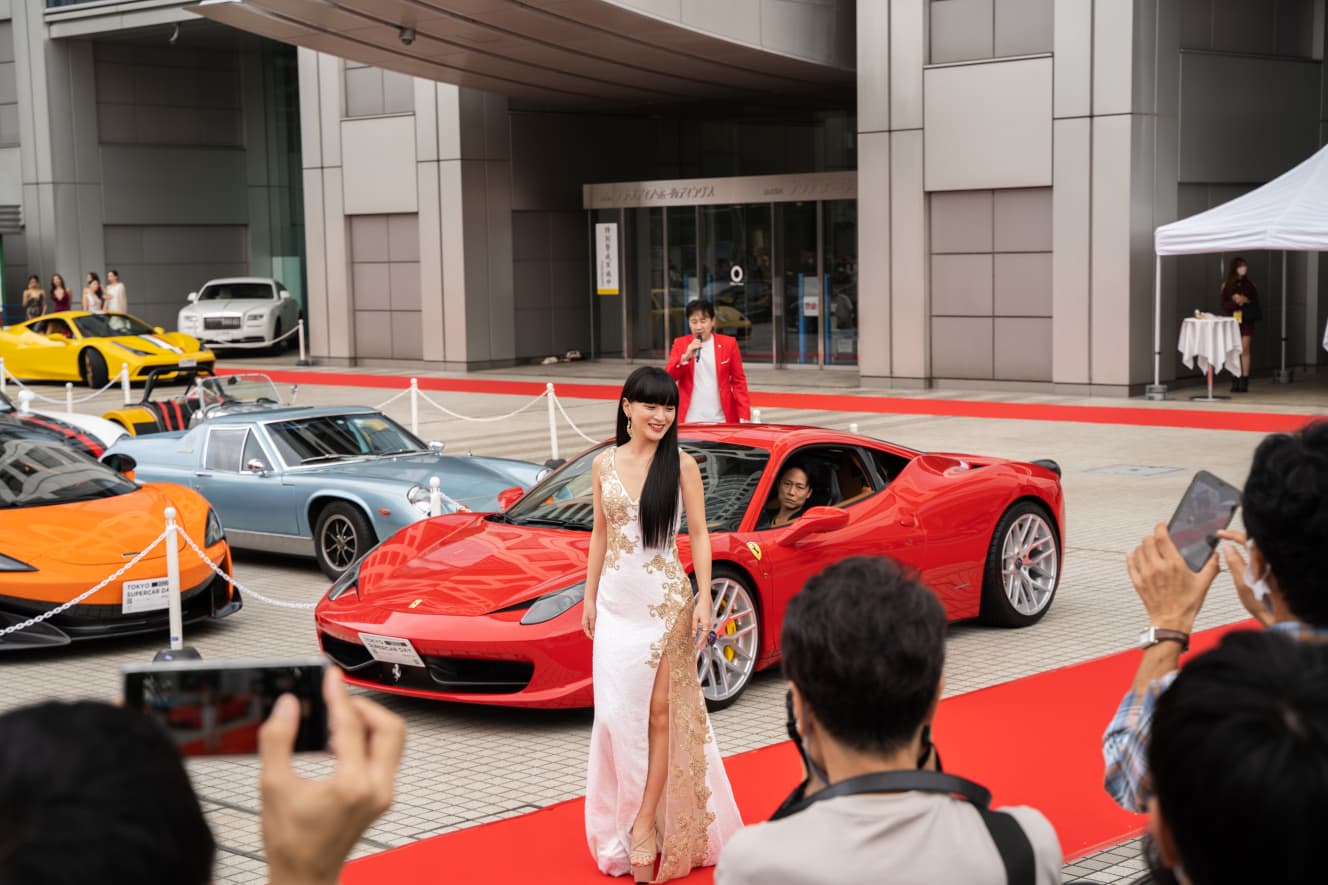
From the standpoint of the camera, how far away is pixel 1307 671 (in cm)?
187

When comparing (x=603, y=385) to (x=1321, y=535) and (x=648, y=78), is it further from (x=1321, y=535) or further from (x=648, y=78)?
(x=1321, y=535)

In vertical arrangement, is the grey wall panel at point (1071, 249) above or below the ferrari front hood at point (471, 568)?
above

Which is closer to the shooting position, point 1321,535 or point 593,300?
point 1321,535

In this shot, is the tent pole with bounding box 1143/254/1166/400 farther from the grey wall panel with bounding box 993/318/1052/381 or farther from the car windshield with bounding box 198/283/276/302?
the car windshield with bounding box 198/283/276/302

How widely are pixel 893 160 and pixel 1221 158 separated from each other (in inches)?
190

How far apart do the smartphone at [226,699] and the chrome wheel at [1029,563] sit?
7.90 metres

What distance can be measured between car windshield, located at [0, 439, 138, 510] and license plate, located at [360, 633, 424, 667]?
10.7 ft

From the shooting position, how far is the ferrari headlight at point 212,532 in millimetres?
10172

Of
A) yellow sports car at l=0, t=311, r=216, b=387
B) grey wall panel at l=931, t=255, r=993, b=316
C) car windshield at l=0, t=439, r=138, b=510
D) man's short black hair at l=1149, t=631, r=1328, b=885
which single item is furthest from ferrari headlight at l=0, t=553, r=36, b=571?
yellow sports car at l=0, t=311, r=216, b=387

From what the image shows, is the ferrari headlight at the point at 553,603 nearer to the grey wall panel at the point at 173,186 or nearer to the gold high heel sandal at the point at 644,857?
the gold high heel sandal at the point at 644,857

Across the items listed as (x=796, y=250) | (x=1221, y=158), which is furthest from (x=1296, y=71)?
(x=796, y=250)

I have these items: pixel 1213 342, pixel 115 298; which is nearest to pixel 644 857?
pixel 1213 342

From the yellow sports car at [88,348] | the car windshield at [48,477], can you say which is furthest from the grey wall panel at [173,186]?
the car windshield at [48,477]

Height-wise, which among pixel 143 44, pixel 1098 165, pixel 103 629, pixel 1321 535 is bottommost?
pixel 103 629
